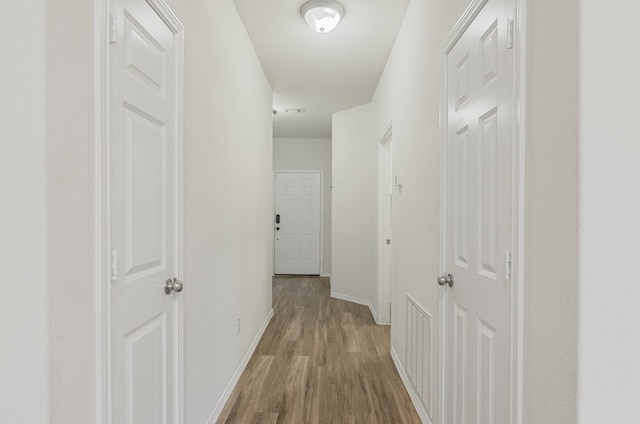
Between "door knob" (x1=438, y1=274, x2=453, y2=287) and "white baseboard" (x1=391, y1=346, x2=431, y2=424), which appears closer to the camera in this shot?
"door knob" (x1=438, y1=274, x2=453, y2=287)

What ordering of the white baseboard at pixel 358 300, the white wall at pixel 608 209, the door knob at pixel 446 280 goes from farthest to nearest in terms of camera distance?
the white baseboard at pixel 358 300
the door knob at pixel 446 280
the white wall at pixel 608 209

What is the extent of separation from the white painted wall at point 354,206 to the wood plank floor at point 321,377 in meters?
0.62

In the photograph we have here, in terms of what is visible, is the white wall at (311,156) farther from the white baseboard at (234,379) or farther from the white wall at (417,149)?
the white wall at (417,149)

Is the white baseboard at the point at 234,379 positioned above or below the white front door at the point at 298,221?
below

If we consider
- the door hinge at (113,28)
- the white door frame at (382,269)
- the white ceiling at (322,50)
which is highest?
the white ceiling at (322,50)

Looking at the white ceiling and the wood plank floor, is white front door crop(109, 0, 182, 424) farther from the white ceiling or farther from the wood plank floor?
the white ceiling

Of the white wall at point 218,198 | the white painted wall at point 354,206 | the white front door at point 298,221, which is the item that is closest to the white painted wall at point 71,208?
the white wall at point 218,198

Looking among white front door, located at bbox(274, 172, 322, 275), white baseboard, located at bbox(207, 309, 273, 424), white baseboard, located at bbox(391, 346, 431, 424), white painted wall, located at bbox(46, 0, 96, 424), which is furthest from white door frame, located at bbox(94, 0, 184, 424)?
white front door, located at bbox(274, 172, 322, 275)

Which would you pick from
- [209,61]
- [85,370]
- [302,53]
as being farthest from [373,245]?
[85,370]

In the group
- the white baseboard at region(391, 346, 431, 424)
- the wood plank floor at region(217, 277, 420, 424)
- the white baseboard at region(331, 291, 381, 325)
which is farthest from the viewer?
the white baseboard at region(331, 291, 381, 325)

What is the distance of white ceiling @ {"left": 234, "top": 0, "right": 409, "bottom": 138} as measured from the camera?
2656 millimetres

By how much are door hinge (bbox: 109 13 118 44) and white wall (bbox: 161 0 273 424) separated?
523mm

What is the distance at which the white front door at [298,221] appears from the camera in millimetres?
6961

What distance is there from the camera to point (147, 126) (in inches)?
54.2
